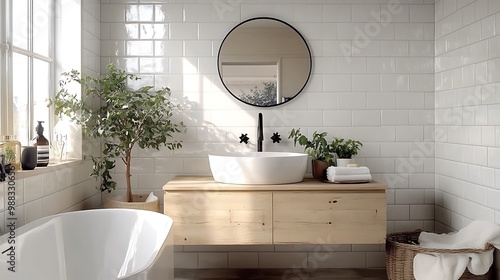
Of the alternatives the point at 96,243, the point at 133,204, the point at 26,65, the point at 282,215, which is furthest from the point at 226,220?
the point at 26,65

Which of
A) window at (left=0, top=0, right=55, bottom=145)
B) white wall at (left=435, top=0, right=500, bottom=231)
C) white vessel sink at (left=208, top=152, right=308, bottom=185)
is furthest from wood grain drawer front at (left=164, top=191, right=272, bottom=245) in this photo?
white wall at (left=435, top=0, right=500, bottom=231)

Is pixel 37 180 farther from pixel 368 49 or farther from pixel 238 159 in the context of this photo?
pixel 368 49

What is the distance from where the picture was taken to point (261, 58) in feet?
12.3

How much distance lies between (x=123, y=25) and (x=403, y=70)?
231cm

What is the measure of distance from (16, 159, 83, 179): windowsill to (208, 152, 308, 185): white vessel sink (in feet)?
3.16

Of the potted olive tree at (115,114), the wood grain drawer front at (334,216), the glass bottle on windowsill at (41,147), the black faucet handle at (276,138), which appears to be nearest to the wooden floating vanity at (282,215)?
the wood grain drawer front at (334,216)

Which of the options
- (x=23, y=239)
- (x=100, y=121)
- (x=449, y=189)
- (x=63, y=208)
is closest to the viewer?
(x=23, y=239)

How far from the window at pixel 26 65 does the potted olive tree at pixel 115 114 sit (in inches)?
4.9

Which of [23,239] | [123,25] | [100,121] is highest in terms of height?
[123,25]

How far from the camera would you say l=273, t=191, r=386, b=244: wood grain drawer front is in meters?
3.12

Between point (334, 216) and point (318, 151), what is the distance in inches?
25.0

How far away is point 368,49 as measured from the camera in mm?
3773

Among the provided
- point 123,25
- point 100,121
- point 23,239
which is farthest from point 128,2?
point 23,239

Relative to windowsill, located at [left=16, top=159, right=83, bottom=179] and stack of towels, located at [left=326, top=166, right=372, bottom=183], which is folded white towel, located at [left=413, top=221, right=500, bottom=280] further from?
windowsill, located at [left=16, top=159, right=83, bottom=179]
